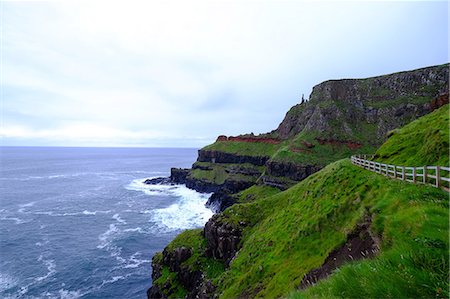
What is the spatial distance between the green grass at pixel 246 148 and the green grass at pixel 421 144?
7916 centimetres

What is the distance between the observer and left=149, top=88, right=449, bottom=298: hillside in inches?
276

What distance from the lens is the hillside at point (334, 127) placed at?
86062 millimetres

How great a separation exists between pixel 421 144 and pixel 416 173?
11.9 m

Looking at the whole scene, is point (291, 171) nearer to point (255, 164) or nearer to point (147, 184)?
point (255, 164)

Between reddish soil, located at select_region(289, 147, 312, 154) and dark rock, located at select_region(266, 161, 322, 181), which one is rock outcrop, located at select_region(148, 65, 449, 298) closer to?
dark rock, located at select_region(266, 161, 322, 181)

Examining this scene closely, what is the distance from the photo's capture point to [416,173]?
18.9 meters

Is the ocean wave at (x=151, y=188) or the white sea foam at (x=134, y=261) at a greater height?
the ocean wave at (x=151, y=188)

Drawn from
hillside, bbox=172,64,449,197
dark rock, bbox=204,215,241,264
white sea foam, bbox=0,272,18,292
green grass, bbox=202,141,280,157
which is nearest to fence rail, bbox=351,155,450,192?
dark rock, bbox=204,215,241,264

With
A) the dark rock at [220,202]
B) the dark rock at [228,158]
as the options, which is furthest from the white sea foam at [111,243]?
the dark rock at [228,158]

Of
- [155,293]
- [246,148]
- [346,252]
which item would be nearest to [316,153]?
[246,148]

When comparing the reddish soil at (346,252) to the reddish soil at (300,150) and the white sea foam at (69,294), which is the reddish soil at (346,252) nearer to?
the white sea foam at (69,294)

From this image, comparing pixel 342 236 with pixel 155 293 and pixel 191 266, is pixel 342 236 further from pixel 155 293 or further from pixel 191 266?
pixel 155 293

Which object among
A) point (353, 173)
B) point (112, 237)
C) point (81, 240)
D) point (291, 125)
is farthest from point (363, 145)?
point (81, 240)

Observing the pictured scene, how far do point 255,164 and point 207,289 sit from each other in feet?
288
